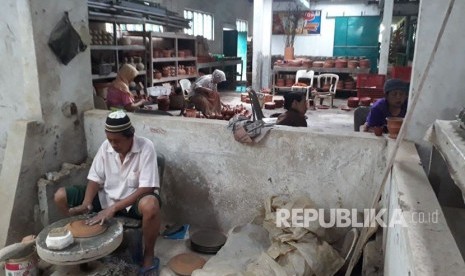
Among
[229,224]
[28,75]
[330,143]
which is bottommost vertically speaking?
[229,224]

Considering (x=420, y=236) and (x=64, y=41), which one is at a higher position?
(x=64, y=41)

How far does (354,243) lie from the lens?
276 centimetres

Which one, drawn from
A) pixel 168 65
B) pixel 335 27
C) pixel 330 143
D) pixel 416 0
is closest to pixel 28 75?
pixel 330 143

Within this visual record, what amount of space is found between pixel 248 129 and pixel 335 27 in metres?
14.8

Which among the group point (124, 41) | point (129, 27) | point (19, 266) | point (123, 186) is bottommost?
point (19, 266)

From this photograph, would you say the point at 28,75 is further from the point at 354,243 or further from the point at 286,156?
the point at 354,243

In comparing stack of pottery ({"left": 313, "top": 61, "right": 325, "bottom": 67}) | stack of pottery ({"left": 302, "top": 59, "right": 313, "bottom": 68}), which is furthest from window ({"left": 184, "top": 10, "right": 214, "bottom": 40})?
stack of pottery ({"left": 313, "top": 61, "right": 325, "bottom": 67})

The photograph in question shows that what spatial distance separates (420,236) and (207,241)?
7.11ft

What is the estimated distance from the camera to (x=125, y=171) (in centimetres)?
301

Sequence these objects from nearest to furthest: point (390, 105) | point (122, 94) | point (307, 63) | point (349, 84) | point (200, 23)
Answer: point (390, 105) < point (122, 94) < point (349, 84) < point (307, 63) < point (200, 23)

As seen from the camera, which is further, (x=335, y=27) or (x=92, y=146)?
(x=335, y=27)

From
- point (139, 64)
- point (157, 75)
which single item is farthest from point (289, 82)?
point (139, 64)

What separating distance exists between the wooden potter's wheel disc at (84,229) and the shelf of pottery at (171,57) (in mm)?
7500

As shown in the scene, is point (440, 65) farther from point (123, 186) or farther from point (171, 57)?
point (171, 57)
